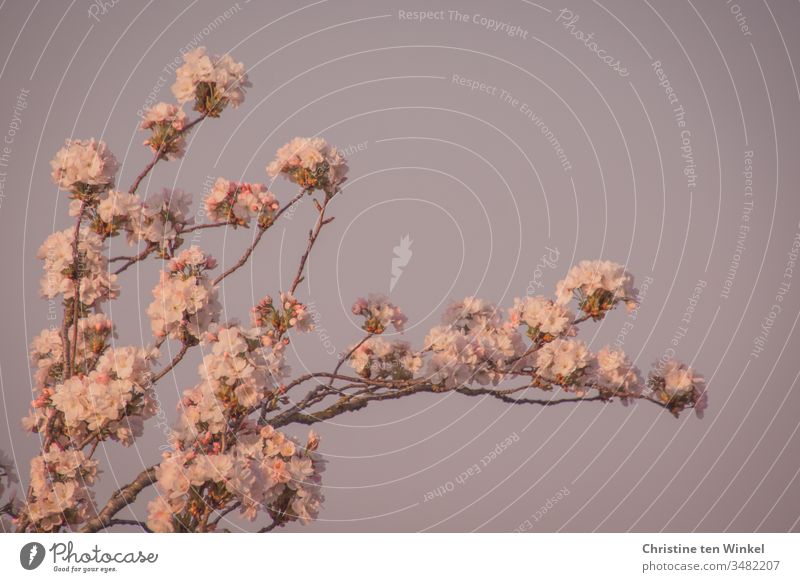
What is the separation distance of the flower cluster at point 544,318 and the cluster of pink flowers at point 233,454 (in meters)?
1.02

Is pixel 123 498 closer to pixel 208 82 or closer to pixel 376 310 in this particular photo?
pixel 376 310

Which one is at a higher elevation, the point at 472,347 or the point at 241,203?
the point at 241,203

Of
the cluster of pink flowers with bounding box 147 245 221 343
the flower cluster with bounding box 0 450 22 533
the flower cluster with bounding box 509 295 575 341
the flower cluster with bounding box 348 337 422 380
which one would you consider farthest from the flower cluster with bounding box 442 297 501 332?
the flower cluster with bounding box 0 450 22 533

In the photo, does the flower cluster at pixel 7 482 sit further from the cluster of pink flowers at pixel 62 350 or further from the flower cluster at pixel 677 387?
the flower cluster at pixel 677 387

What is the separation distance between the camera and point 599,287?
3.53 m

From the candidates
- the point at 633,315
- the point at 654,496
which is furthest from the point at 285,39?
the point at 654,496

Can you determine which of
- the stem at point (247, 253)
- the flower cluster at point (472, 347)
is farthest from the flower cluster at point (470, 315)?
the stem at point (247, 253)

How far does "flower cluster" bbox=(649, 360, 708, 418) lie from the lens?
3.72 meters

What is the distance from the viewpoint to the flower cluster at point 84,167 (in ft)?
10.5

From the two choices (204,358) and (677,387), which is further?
(677,387)

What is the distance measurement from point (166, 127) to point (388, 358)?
48.4 inches

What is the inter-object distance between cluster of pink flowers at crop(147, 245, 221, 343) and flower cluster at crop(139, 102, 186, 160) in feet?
1.38
